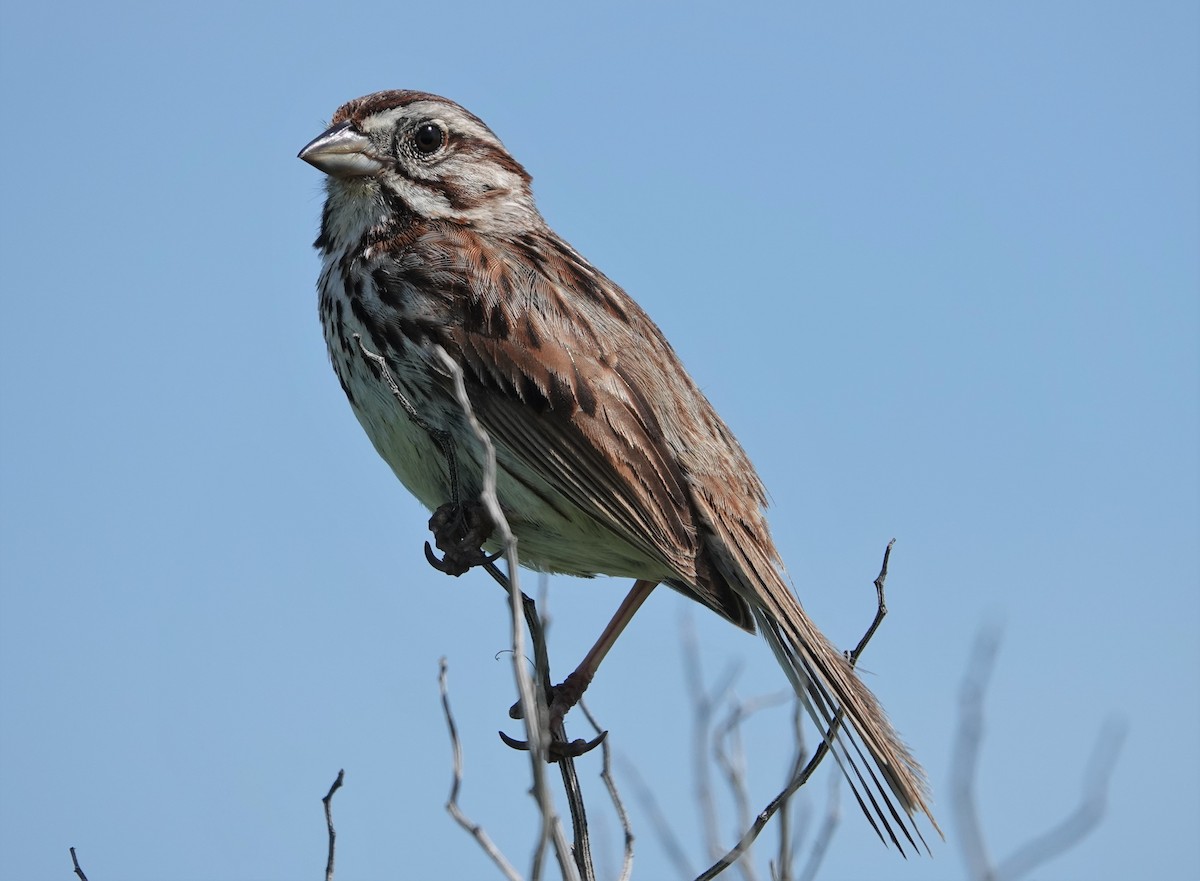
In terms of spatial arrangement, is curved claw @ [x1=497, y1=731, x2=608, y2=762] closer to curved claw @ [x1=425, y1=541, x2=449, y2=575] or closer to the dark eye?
curved claw @ [x1=425, y1=541, x2=449, y2=575]

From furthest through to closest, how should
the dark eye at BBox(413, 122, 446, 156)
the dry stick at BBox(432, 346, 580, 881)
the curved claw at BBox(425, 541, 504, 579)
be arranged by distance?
the dark eye at BBox(413, 122, 446, 156) → the curved claw at BBox(425, 541, 504, 579) → the dry stick at BBox(432, 346, 580, 881)

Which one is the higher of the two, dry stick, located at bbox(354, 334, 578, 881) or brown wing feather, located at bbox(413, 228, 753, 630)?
brown wing feather, located at bbox(413, 228, 753, 630)

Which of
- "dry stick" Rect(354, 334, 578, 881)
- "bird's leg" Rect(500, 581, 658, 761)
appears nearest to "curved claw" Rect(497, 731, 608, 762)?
"bird's leg" Rect(500, 581, 658, 761)

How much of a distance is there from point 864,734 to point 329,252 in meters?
2.71

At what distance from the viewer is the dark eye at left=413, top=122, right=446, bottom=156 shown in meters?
5.77

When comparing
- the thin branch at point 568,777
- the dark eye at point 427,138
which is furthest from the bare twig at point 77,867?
the dark eye at point 427,138

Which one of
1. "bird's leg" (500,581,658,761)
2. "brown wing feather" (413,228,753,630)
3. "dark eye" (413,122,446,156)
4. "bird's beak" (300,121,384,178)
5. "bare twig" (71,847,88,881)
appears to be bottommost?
"bare twig" (71,847,88,881)

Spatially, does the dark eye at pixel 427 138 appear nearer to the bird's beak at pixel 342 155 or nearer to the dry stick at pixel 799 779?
the bird's beak at pixel 342 155

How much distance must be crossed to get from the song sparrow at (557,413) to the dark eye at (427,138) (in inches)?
6.8

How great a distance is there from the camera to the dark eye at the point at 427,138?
5.77 meters

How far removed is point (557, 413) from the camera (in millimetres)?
5031

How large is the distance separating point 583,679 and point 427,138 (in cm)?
225

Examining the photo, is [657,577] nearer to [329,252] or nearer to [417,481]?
[417,481]

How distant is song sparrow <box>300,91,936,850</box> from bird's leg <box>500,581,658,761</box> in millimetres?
308
